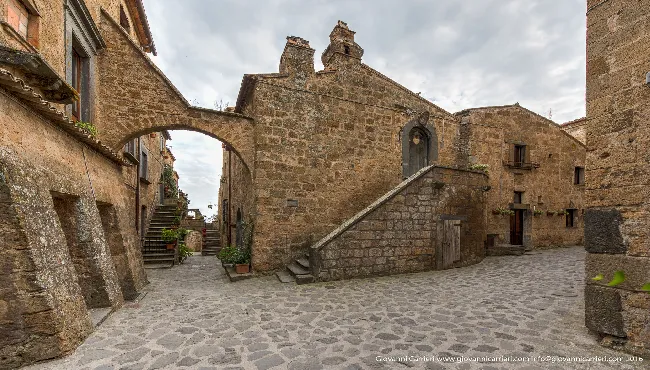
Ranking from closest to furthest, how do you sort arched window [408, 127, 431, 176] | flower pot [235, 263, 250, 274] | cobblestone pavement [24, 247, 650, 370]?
cobblestone pavement [24, 247, 650, 370] → flower pot [235, 263, 250, 274] → arched window [408, 127, 431, 176]

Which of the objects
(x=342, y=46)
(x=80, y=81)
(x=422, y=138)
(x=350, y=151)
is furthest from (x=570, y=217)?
(x=80, y=81)

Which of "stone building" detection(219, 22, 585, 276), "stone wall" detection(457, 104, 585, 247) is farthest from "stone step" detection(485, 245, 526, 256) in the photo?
"stone wall" detection(457, 104, 585, 247)

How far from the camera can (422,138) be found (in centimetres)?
1130

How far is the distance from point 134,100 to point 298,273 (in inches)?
232

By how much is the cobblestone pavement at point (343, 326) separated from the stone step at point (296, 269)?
19.8 inches

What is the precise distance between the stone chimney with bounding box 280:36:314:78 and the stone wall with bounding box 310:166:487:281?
4419mm

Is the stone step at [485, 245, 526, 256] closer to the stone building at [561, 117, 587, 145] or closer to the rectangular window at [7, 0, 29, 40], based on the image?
the stone building at [561, 117, 587, 145]

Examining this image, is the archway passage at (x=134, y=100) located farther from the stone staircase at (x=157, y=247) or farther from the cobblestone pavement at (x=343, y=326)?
the stone staircase at (x=157, y=247)

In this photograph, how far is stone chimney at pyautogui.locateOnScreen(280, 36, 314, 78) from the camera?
896cm

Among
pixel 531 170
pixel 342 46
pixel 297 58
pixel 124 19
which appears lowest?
pixel 531 170

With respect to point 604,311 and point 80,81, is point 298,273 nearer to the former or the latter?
point 604,311

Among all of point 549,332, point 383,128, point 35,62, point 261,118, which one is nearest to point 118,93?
point 261,118

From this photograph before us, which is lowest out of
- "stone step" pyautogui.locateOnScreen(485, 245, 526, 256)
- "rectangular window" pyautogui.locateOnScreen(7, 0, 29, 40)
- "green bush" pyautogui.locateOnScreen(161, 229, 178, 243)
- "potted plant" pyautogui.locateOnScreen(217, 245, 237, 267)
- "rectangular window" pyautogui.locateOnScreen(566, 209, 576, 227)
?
"stone step" pyautogui.locateOnScreen(485, 245, 526, 256)

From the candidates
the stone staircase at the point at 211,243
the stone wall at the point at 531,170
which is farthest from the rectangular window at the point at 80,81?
the stone wall at the point at 531,170
